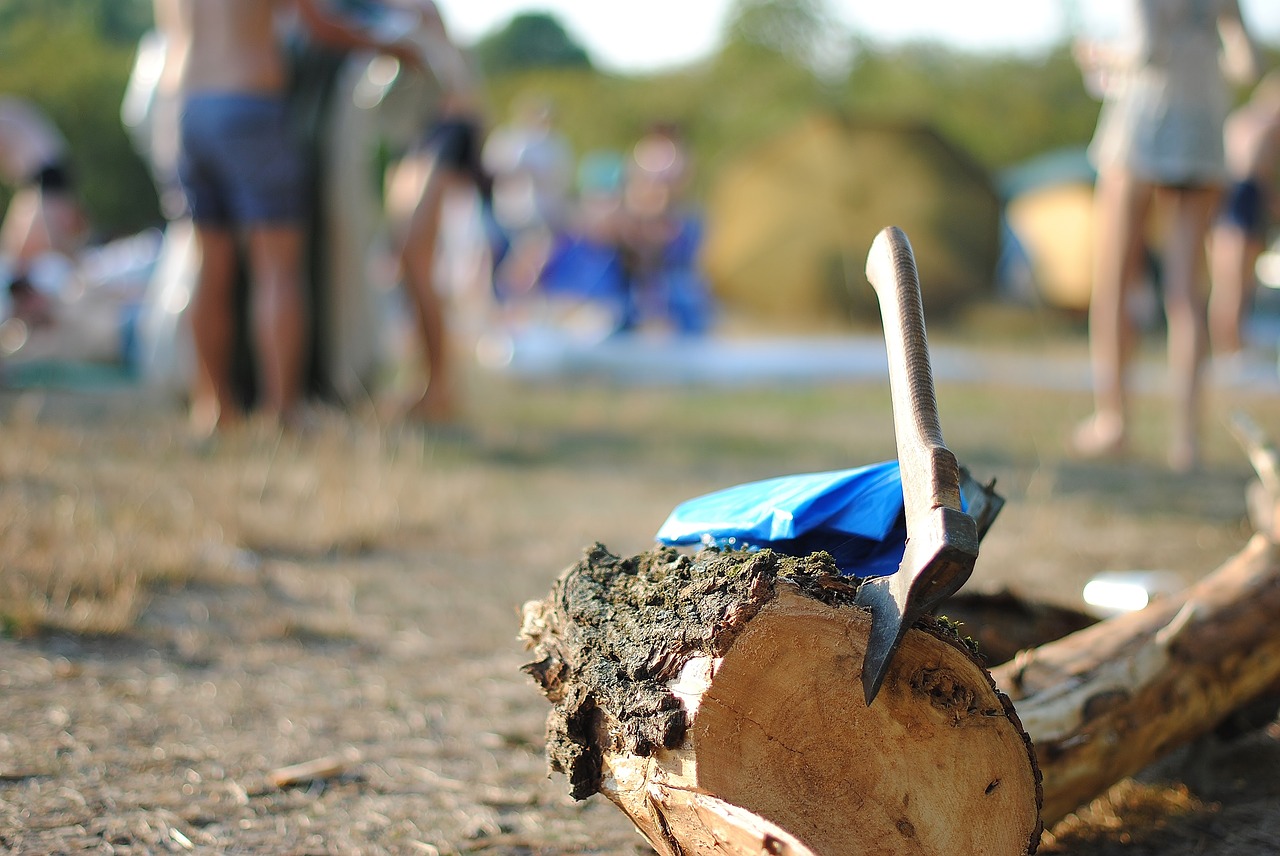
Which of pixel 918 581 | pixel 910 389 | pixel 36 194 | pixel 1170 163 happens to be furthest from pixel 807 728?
pixel 36 194

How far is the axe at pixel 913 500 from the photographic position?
104 centimetres

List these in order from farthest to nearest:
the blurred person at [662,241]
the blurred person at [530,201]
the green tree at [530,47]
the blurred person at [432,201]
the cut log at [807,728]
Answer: the green tree at [530,47] < the blurred person at [530,201] < the blurred person at [662,241] < the blurred person at [432,201] < the cut log at [807,728]

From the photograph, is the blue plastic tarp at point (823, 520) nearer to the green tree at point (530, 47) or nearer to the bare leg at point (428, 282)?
the bare leg at point (428, 282)

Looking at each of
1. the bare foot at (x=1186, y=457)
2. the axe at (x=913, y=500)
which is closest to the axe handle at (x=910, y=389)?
the axe at (x=913, y=500)

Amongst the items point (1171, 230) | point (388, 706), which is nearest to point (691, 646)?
point (388, 706)

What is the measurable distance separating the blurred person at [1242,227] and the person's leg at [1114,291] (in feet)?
9.30

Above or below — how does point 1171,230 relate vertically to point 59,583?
above

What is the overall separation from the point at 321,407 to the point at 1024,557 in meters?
2.80

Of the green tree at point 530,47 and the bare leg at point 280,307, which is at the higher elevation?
the green tree at point 530,47

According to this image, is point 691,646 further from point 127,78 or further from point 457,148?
point 127,78

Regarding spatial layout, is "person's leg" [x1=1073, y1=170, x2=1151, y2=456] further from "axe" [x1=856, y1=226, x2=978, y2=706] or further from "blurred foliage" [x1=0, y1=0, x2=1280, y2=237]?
"blurred foliage" [x1=0, y1=0, x2=1280, y2=237]

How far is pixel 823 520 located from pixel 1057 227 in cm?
1063

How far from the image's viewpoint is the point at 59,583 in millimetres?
2344

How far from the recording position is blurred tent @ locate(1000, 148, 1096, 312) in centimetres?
1073
